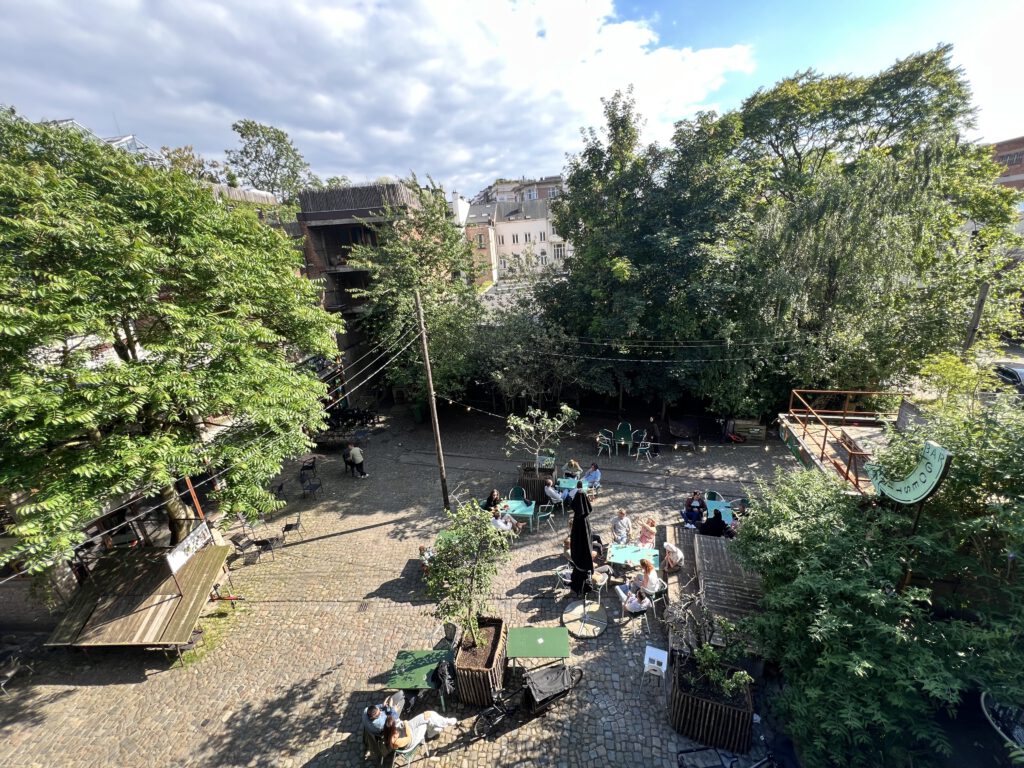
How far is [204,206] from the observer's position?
973 cm

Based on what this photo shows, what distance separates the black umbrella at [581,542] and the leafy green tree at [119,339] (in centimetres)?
703

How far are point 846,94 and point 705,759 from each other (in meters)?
27.8

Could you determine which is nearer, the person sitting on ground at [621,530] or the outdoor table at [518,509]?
the person sitting on ground at [621,530]

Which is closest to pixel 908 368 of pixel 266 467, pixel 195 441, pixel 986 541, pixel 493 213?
pixel 986 541

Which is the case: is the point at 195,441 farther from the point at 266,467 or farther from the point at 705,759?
the point at 705,759

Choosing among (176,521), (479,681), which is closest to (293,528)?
(176,521)

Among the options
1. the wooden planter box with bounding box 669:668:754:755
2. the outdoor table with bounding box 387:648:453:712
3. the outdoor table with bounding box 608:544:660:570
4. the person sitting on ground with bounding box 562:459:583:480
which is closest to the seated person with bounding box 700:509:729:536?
the outdoor table with bounding box 608:544:660:570

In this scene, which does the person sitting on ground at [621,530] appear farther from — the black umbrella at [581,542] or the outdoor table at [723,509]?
the outdoor table at [723,509]

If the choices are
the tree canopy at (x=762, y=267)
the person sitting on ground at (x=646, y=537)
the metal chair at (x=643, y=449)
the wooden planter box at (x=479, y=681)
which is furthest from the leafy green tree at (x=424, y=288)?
the wooden planter box at (x=479, y=681)

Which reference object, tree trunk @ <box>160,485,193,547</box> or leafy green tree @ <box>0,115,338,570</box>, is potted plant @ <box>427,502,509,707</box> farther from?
tree trunk @ <box>160,485,193,547</box>

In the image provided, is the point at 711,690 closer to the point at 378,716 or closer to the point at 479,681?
the point at 479,681

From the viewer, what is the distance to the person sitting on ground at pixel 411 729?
622cm

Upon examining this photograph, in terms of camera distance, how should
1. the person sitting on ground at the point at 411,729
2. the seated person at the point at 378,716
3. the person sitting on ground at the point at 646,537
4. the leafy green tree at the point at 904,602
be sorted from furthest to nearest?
the person sitting on ground at the point at 646,537
the seated person at the point at 378,716
the person sitting on ground at the point at 411,729
the leafy green tree at the point at 904,602

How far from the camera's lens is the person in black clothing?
10.4m
